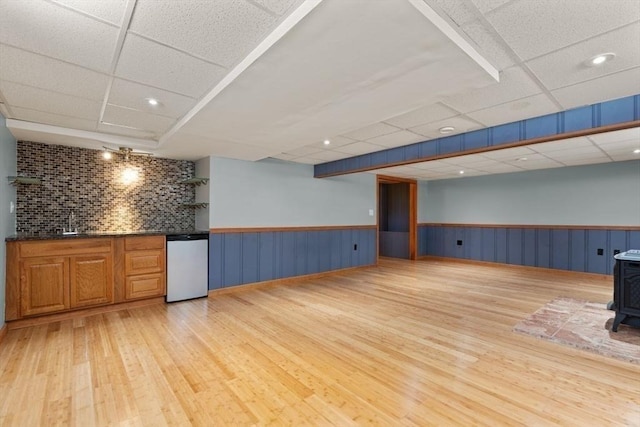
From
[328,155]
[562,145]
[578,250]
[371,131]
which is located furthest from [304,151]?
[578,250]

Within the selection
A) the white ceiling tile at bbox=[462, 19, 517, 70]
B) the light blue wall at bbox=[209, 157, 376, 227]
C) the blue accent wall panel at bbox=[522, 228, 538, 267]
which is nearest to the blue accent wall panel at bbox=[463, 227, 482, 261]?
the blue accent wall panel at bbox=[522, 228, 538, 267]

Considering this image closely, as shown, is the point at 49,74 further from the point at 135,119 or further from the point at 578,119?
the point at 578,119

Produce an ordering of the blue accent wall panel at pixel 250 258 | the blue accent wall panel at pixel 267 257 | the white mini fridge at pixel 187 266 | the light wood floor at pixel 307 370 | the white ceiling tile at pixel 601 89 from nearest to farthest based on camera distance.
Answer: the light wood floor at pixel 307 370 → the white ceiling tile at pixel 601 89 → the white mini fridge at pixel 187 266 → the blue accent wall panel at pixel 250 258 → the blue accent wall panel at pixel 267 257

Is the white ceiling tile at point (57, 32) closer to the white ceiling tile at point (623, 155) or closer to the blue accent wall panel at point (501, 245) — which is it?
the white ceiling tile at point (623, 155)

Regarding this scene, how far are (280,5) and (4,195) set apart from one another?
3.51 m

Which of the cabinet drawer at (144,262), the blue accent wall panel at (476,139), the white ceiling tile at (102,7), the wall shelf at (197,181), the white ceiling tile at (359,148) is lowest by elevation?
the cabinet drawer at (144,262)

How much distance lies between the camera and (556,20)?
1555 millimetres

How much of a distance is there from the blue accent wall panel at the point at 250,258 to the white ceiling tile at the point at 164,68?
2.87m

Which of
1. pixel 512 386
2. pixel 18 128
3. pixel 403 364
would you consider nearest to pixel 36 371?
pixel 18 128

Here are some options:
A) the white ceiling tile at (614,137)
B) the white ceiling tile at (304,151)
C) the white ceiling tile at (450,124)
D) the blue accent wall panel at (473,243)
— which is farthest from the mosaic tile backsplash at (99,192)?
the blue accent wall panel at (473,243)

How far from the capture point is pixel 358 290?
4.86m

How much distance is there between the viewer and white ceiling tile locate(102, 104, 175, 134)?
9.49 ft

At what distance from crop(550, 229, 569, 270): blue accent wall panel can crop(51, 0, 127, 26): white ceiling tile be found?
25.2ft

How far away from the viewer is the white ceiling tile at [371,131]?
11.1 feet
